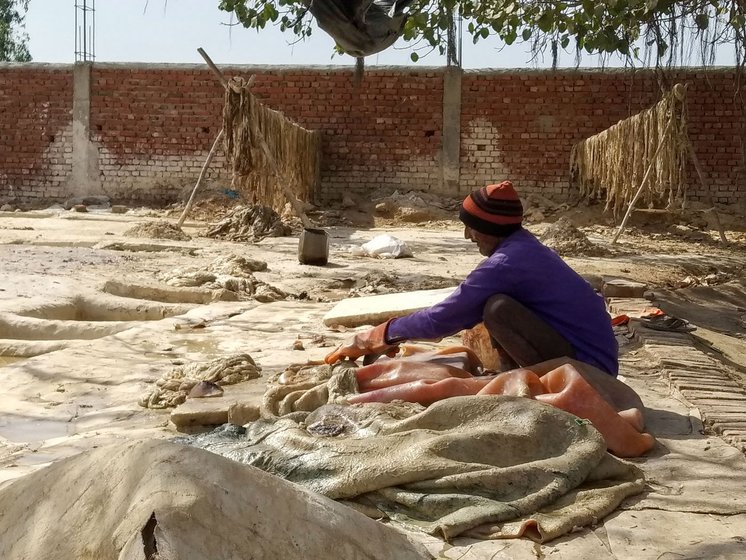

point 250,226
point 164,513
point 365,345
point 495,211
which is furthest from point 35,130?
point 164,513

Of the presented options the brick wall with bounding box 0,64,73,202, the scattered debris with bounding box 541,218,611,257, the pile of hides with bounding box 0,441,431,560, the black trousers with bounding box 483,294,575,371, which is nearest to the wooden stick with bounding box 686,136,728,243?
the scattered debris with bounding box 541,218,611,257

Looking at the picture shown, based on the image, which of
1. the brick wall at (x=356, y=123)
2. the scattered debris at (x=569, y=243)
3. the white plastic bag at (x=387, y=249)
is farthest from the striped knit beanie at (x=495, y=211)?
the brick wall at (x=356, y=123)

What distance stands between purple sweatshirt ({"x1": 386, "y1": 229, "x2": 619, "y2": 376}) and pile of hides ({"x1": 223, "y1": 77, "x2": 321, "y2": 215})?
299 inches

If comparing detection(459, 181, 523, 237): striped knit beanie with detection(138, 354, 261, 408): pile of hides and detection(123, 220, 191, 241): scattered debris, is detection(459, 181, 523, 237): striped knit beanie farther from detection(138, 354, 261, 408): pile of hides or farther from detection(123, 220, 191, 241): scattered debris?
detection(123, 220, 191, 241): scattered debris

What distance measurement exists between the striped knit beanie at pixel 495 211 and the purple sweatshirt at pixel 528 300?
65mm

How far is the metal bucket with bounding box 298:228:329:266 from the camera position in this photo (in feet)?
29.7

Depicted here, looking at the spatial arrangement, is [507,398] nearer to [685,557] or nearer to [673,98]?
[685,557]

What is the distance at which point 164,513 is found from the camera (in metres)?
1.58

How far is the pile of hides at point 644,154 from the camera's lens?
34.6 feet

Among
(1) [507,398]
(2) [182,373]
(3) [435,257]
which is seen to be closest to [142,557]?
(1) [507,398]

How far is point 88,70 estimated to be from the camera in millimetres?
16078

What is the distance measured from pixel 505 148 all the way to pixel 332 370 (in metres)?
12.2

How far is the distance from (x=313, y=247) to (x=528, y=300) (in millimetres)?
5608

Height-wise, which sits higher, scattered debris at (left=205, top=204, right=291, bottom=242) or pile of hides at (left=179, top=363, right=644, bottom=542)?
scattered debris at (left=205, top=204, right=291, bottom=242)
